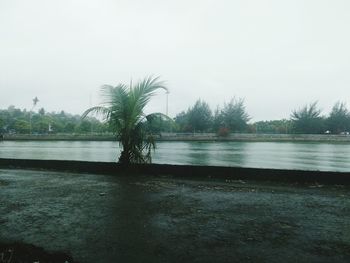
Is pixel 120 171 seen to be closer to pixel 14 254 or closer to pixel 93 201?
pixel 93 201

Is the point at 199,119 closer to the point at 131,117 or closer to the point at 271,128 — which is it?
the point at 271,128

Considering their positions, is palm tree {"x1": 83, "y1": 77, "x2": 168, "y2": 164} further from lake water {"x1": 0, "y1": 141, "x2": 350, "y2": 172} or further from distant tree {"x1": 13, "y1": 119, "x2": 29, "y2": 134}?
distant tree {"x1": 13, "y1": 119, "x2": 29, "y2": 134}

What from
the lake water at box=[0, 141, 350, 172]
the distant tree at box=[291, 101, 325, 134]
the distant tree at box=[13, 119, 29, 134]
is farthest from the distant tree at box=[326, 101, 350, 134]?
the distant tree at box=[13, 119, 29, 134]

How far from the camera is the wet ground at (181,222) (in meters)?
2.68

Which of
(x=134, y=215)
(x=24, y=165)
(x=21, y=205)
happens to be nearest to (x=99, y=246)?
(x=134, y=215)

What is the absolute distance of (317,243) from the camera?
9.49 ft

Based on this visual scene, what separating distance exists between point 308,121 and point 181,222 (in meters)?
64.7

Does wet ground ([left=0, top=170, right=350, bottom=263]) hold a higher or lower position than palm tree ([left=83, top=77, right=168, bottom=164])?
lower

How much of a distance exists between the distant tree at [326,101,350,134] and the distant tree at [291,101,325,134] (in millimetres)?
1717

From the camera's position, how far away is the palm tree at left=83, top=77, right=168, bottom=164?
8438mm

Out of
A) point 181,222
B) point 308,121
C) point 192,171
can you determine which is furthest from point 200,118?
point 181,222

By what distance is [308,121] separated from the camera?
61.2 metres

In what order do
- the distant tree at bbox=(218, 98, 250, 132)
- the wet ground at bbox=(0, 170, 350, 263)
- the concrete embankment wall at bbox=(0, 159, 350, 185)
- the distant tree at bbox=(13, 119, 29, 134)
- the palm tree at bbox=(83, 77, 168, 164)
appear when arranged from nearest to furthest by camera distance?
the wet ground at bbox=(0, 170, 350, 263) → the concrete embankment wall at bbox=(0, 159, 350, 185) → the palm tree at bbox=(83, 77, 168, 164) → the distant tree at bbox=(218, 98, 250, 132) → the distant tree at bbox=(13, 119, 29, 134)

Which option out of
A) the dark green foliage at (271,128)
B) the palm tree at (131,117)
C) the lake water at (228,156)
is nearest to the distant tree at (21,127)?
the lake water at (228,156)
